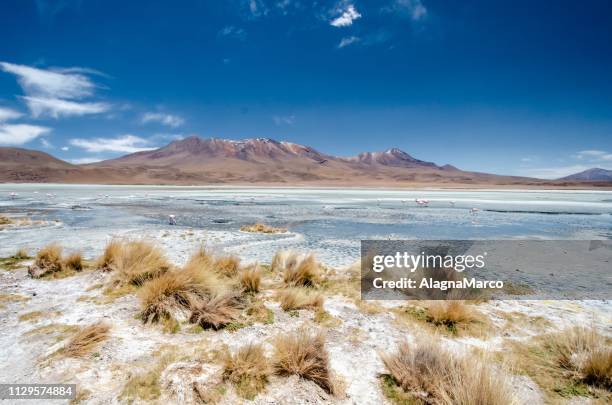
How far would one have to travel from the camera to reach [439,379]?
2.88 metres

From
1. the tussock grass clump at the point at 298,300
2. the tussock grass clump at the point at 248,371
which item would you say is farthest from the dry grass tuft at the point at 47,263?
the tussock grass clump at the point at 248,371

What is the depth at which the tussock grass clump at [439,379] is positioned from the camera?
2.47 meters

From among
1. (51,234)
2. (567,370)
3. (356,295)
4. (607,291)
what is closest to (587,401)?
(567,370)

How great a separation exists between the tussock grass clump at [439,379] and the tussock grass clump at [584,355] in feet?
2.71

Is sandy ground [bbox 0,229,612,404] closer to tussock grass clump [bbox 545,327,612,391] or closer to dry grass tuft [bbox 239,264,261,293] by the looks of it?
dry grass tuft [bbox 239,264,261,293]

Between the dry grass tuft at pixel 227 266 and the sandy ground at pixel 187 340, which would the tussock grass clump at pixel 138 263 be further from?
the dry grass tuft at pixel 227 266

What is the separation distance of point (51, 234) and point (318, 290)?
31.6ft

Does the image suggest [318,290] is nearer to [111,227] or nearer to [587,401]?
[587,401]

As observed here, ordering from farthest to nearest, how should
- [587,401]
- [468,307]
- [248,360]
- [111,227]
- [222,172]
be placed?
[222,172], [111,227], [468,307], [248,360], [587,401]

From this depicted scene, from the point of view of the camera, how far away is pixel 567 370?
10.5ft

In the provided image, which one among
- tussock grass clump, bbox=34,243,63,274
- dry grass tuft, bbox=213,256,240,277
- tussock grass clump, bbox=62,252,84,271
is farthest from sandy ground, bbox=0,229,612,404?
dry grass tuft, bbox=213,256,240,277

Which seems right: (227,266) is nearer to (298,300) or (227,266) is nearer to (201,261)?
(201,261)

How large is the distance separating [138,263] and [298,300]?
3035mm

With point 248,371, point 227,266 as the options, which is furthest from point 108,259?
point 248,371
